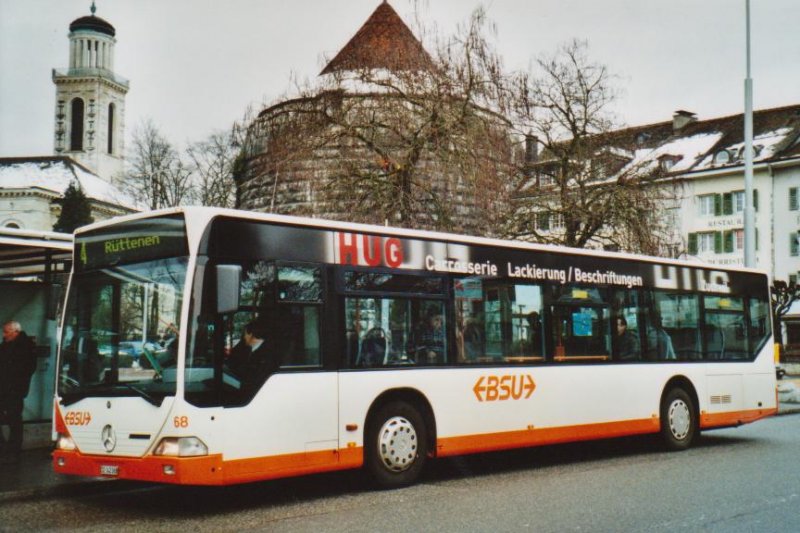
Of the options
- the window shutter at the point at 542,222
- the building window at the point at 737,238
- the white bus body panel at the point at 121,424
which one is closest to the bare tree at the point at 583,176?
the window shutter at the point at 542,222

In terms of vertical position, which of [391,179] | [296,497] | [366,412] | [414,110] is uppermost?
[414,110]

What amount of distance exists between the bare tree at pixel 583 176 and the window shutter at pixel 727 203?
125 feet

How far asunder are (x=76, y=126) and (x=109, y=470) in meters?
119

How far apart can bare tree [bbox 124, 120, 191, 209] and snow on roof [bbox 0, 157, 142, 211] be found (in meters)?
33.3

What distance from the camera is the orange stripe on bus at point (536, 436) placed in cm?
1127

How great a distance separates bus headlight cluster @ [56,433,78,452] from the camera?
9663mm

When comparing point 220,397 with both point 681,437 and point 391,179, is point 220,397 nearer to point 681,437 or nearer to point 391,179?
point 681,437

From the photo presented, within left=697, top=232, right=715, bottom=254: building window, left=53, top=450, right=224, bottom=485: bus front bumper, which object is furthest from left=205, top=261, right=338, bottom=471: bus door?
left=697, top=232, right=715, bottom=254: building window

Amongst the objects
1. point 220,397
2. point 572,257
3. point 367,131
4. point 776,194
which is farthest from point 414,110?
point 776,194

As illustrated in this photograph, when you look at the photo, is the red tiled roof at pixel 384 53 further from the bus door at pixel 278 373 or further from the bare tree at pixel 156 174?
the bare tree at pixel 156 174

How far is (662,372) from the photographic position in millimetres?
14188

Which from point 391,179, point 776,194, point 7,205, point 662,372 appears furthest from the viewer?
point 7,205

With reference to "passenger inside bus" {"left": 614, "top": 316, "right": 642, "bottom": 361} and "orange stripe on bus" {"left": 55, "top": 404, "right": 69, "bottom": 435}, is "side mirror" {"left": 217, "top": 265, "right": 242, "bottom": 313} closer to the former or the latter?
"orange stripe on bus" {"left": 55, "top": 404, "right": 69, "bottom": 435}

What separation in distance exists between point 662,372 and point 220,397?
728 cm
